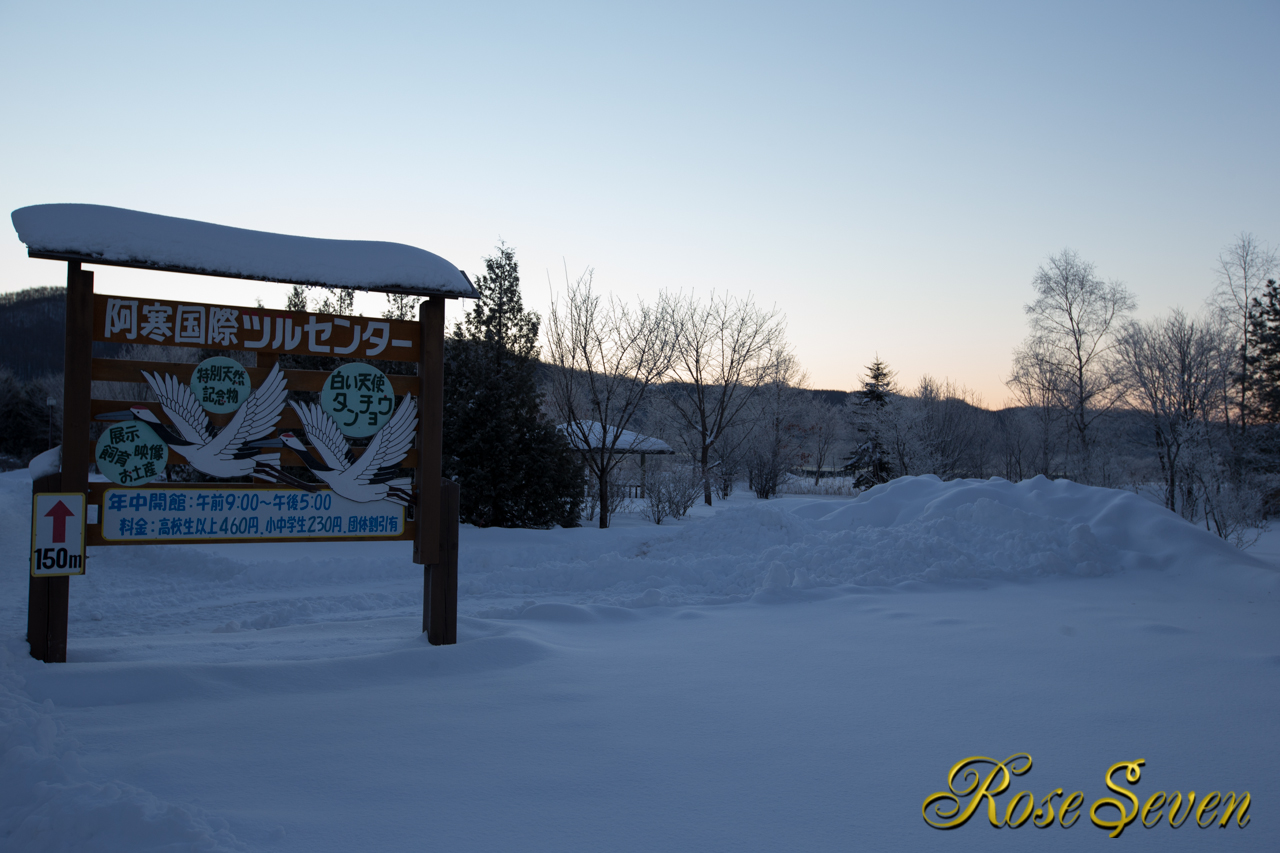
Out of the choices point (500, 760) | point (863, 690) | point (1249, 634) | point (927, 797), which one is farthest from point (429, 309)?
point (1249, 634)

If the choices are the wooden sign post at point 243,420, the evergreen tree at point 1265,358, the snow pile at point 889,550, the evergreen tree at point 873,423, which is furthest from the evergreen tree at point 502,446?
the evergreen tree at point 1265,358

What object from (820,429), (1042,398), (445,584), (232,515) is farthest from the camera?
(820,429)

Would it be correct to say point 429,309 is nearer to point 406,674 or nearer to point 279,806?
point 406,674

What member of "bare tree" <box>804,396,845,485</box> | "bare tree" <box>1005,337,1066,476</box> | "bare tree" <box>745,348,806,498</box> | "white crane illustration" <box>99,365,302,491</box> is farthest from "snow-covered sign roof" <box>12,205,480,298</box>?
"bare tree" <box>804,396,845,485</box>

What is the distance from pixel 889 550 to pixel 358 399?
249 inches

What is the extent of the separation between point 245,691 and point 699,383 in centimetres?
2491

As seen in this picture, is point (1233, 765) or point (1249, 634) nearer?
point (1233, 765)

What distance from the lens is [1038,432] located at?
3672 cm

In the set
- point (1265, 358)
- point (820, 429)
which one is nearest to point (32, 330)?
point (820, 429)

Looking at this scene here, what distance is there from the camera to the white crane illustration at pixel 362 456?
4.99 meters

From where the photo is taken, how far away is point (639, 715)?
12.1ft

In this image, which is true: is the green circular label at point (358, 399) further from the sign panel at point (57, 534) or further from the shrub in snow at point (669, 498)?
the shrub in snow at point (669, 498)

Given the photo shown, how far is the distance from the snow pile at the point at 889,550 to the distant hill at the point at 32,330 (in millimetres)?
80841

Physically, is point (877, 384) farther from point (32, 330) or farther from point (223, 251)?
point (32, 330)
